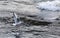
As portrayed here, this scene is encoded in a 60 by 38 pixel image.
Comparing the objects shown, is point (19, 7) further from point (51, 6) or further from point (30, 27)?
point (30, 27)

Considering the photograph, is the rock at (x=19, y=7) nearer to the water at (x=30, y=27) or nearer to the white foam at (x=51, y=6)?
the water at (x=30, y=27)

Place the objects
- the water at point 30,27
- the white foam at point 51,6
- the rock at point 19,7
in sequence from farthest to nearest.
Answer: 1. the white foam at point 51,6
2. the rock at point 19,7
3. the water at point 30,27

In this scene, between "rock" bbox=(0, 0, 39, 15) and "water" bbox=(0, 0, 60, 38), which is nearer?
"water" bbox=(0, 0, 60, 38)

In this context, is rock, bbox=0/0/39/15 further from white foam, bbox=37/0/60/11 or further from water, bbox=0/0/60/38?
white foam, bbox=37/0/60/11

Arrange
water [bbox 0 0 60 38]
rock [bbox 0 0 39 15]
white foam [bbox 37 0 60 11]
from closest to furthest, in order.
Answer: water [bbox 0 0 60 38] < rock [bbox 0 0 39 15] < white foam [bbox 37 0 60 11]

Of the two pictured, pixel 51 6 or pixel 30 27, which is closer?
pixel 30 27

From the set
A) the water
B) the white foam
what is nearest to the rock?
the water

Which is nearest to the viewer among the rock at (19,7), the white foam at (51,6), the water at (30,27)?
the water at (30,27)

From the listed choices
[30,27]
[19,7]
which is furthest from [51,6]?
[30,27]

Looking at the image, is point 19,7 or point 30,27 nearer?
point 30,27

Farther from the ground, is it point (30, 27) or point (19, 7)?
point (19, 7)

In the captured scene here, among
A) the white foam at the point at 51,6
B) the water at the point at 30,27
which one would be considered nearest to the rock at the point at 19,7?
the water at the point at 30,27

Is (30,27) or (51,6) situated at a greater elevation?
(51,6)

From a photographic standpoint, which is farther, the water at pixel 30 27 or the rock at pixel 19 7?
the rock at pixel 19 7
